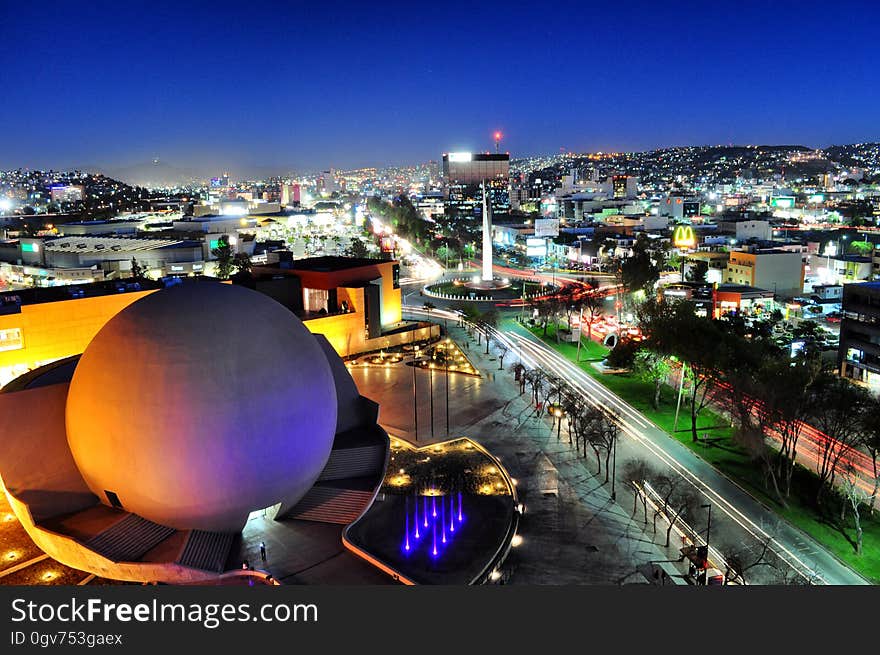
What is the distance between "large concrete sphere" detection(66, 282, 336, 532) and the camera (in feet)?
57.8

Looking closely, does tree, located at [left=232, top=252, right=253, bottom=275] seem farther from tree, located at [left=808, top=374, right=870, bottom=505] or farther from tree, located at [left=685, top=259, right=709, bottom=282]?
tree, located at [left=808, top=374, right=870, bottom=505]

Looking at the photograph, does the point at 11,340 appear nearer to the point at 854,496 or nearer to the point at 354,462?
the point at 354,462

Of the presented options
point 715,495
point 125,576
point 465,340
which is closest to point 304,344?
point 125,576

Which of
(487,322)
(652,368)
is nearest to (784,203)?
(487,322)

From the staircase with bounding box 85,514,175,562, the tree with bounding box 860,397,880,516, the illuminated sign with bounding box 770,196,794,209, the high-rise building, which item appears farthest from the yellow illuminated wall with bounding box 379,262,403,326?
the illuminated sign with bounding box 770,196,794,209

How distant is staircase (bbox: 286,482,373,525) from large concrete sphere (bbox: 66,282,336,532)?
1.54 m

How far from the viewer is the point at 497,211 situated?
168750 mm

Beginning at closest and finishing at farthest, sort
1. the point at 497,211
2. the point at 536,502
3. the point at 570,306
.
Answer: the point at 536,502
the point at 570,306
the point at 497,211

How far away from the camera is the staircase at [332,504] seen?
A: 20406mm

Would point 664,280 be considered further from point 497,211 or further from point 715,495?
point 497,211

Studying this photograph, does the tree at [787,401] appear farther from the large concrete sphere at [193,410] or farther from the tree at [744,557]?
the large concrete sphere at [193,410]

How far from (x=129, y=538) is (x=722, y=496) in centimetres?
1978

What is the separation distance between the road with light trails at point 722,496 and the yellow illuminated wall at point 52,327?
1030 inches

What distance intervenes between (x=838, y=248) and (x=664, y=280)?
2596 cm
